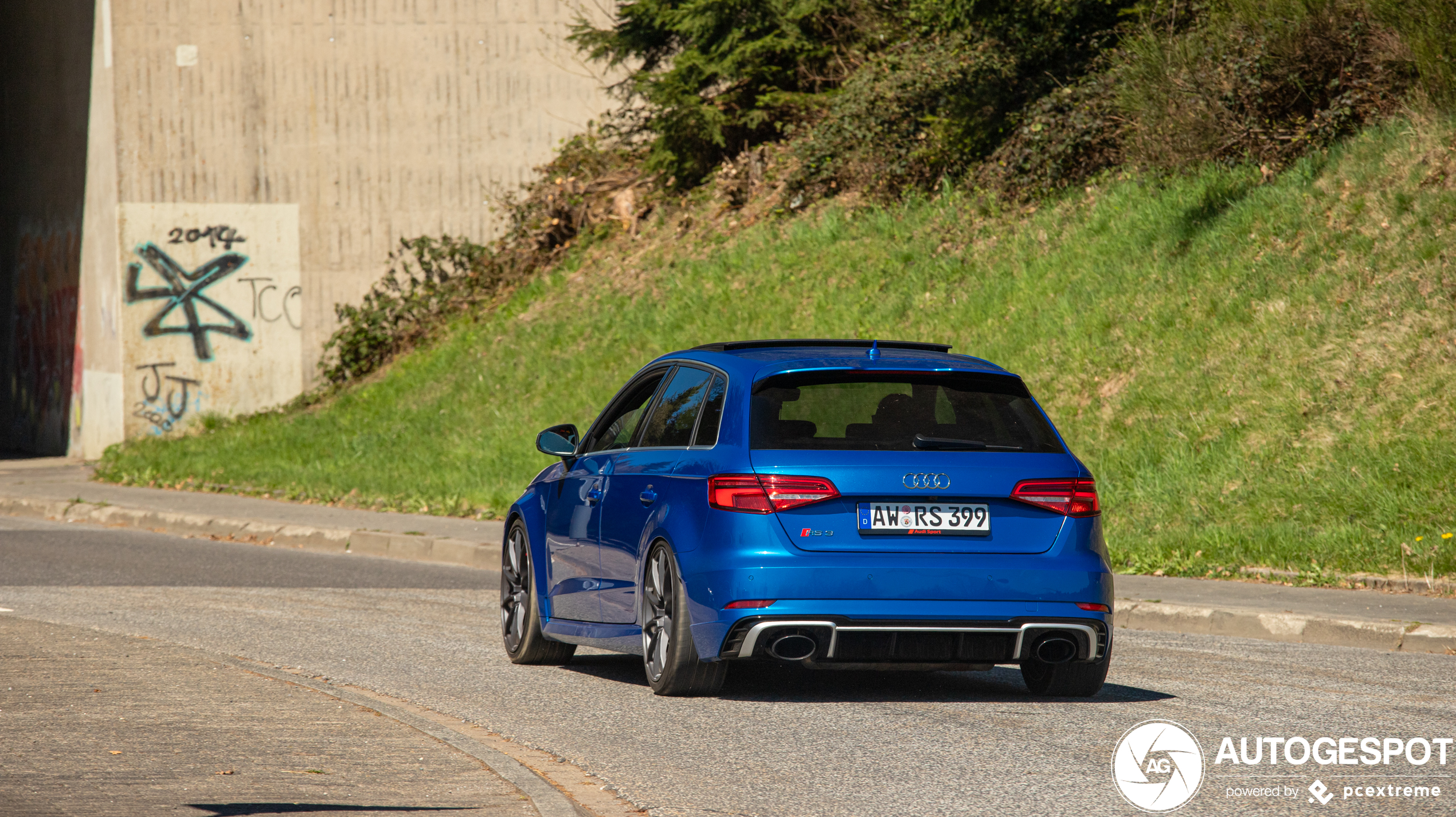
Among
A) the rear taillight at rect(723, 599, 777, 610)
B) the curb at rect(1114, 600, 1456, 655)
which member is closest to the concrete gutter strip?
the curb at rect(1114, 600, 1456, 655)

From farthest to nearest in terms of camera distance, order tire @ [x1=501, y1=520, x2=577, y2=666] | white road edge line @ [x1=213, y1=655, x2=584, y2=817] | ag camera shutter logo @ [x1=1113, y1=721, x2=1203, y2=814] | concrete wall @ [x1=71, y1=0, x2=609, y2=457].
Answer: concrete wall @ [x1=71, y1=0, x2=609, y2=457], tire @ [x1=501, y1=520, x2=577, y2=666], ag camera shutter logo @ [x1=1113, y1=721, x2=1203, y2=814], white road edge line @ [x1=213, y1=655, x2=584, y2=817]

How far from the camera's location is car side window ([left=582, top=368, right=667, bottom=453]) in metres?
8.72

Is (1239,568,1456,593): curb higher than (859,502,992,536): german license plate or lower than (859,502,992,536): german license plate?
lower

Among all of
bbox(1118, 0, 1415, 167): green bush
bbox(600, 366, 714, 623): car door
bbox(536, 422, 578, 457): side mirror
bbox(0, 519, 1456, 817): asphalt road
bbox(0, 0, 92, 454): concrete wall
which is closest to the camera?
bbox(0, 519, 1456, 817): asphalt road

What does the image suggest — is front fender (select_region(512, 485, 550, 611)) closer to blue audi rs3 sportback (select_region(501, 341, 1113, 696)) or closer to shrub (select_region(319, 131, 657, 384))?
blue audi rs3 sportback (select_region(501, 341, 1113, 696))

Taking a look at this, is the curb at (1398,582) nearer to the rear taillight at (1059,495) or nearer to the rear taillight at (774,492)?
the rear taillight at (1059,495)

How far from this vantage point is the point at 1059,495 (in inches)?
291

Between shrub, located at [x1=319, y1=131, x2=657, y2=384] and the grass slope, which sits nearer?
the grass slope

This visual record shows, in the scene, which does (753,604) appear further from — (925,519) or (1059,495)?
(1059,495)

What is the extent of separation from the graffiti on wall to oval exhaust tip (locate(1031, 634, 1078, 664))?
75.9 ft

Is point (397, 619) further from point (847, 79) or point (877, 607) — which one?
point (847, 79)

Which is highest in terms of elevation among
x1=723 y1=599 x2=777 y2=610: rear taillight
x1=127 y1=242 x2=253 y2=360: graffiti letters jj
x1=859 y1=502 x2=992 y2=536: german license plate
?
x1=127 y1=242 x2=253 y2=360: graffiti letters jj

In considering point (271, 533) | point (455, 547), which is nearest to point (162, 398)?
point (271, 533)

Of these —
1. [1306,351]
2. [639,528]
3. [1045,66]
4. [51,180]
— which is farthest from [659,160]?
[639,528]
